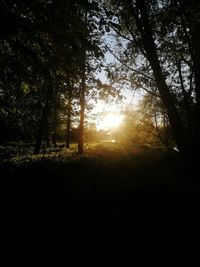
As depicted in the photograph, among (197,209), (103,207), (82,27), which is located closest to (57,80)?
(82,27)

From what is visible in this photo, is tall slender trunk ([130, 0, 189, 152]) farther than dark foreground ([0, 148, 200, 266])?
Yes

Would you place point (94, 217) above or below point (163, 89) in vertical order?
below

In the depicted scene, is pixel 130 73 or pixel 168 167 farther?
pixel 130 73

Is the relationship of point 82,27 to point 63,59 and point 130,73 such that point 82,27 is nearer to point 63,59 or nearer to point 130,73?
point 63,59

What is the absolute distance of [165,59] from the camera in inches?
802

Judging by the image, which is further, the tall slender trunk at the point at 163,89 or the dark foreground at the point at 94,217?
the tall slender trunk at the point at 163,89

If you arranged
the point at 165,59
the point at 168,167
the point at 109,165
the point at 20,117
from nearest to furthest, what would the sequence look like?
1. the point at 109,165
2. the point at 168,167
3. the point at 165,59
4. the point at 20,117

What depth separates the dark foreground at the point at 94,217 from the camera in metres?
6.18

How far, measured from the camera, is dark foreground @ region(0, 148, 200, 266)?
243 inches

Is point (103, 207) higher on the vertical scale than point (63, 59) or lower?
lower

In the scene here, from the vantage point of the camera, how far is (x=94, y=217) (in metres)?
7.55

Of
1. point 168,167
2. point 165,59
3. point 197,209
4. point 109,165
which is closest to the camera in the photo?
point 197,209

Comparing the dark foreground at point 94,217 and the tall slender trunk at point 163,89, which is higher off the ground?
the tall slender trunk at point 163,89

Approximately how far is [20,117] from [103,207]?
1556 centimetres
